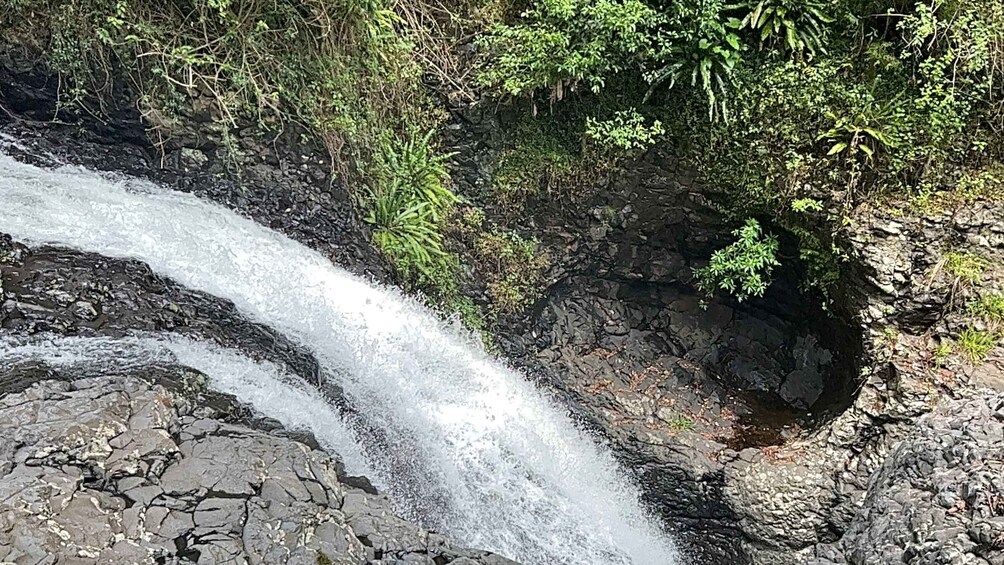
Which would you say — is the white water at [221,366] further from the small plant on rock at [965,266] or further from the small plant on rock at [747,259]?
the small plant on rock at [965,266]

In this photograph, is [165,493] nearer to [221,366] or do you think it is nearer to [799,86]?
[221,366]

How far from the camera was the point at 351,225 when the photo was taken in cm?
653

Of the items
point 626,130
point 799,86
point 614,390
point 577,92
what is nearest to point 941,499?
point 614,390

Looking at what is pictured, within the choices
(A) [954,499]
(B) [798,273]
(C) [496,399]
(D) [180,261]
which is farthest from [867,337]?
(D) [180,261]

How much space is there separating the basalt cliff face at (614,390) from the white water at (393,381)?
233mm

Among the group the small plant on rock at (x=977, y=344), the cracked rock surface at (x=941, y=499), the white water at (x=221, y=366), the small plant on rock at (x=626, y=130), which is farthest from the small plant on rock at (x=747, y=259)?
the white water at (x=221, y=366)

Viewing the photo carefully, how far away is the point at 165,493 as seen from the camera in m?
3.75

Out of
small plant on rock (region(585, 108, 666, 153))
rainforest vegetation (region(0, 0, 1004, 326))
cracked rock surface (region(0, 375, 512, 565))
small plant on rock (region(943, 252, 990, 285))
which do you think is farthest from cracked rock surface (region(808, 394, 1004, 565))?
small plant on rock (region(585, 108, 666, 153))

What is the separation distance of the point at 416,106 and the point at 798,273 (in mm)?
4296

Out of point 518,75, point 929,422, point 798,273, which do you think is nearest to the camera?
point 929,422

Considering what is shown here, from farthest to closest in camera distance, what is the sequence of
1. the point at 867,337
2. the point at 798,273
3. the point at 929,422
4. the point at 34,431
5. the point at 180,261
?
the point at 798,273, the point at 867,337, the point at 180,261, the point at 929,422, the point at 34,431

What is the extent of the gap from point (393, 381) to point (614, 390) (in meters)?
2.67

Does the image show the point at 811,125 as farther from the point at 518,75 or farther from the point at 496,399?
the point at 496,399

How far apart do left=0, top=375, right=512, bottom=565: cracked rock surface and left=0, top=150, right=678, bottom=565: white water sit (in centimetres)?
68
